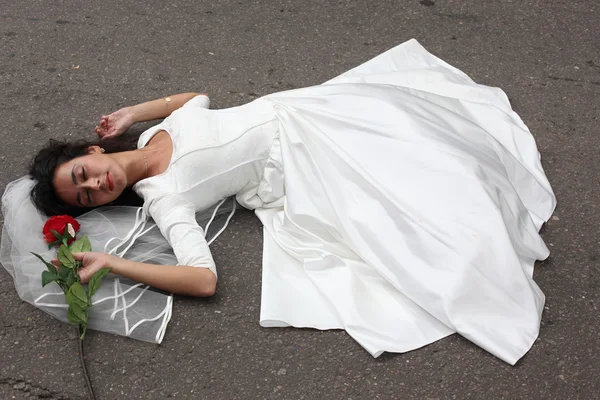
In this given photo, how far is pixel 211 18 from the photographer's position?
16.1 feet

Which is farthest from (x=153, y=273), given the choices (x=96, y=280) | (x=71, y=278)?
(x=71, y=278)

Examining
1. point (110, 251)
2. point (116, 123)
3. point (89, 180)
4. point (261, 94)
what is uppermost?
point (89, 180)

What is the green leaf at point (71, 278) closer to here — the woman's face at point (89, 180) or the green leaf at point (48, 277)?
the green leaf at point (48, 277)

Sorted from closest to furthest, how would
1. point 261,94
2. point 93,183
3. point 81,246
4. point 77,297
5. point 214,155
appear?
point 77,297, point 81,246, point 93,183, point 214,155, point 261,94

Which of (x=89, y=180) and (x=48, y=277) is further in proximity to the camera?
(x=89, y=180)

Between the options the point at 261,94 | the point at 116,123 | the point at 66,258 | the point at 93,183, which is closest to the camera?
the point at 66,258

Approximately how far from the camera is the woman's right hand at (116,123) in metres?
3.73

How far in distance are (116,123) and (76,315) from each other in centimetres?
122

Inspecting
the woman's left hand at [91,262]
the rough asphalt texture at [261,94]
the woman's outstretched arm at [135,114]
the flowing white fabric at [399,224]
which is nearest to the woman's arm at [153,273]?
the woman's left hand at [91,262]

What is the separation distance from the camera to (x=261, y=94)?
14.0ft

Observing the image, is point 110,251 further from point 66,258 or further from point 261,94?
point 261,94

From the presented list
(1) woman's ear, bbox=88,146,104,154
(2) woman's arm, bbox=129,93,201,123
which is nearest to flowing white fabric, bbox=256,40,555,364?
(2) woman's arm, bbox=129,93,201,123

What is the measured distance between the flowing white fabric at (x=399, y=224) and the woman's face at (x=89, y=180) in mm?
681

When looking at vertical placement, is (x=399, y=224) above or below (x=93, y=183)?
below
